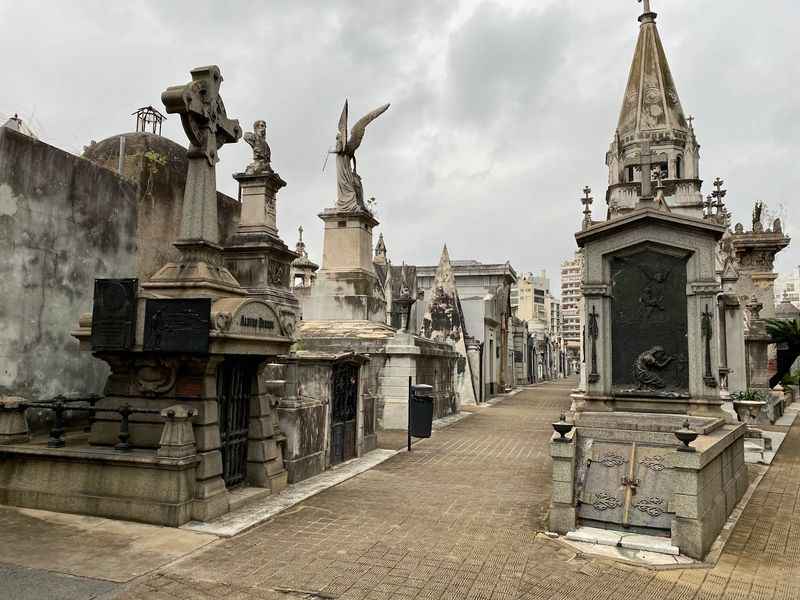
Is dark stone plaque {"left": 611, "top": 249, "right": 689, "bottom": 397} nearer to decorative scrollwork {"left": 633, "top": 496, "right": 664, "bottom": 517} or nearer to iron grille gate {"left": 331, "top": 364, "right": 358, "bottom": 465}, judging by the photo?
decorative scrollwork {"left": 633, "top": 496, "right": 664, "bottom": 517}

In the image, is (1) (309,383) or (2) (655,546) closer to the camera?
(2) (655,546)

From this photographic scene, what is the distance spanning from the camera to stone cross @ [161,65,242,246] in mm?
7641

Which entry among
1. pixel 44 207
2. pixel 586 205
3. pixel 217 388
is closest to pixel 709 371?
pixel 217 388

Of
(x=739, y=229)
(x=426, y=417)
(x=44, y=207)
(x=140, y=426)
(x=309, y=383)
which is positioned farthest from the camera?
(x=739, y=229)

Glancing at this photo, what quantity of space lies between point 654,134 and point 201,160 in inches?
1376

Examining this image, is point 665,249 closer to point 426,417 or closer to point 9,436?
point 426,417

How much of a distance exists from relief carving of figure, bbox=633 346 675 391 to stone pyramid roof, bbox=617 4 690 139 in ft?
102

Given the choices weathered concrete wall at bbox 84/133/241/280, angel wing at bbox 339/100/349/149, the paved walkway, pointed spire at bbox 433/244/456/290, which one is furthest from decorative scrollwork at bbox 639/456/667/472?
pointed spire at bbox 433/244/456/290

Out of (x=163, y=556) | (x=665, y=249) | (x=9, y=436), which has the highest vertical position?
(x=665, y=249)

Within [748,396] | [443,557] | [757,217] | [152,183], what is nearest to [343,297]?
[152,183]

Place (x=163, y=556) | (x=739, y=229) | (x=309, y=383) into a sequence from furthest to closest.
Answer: (x=739, y=229)
(x=309, y=383)
(x=163, y=556)

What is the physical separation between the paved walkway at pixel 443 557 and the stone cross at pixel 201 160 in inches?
151

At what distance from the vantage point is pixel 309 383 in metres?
10.3

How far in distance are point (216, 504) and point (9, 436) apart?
283 centimetres
